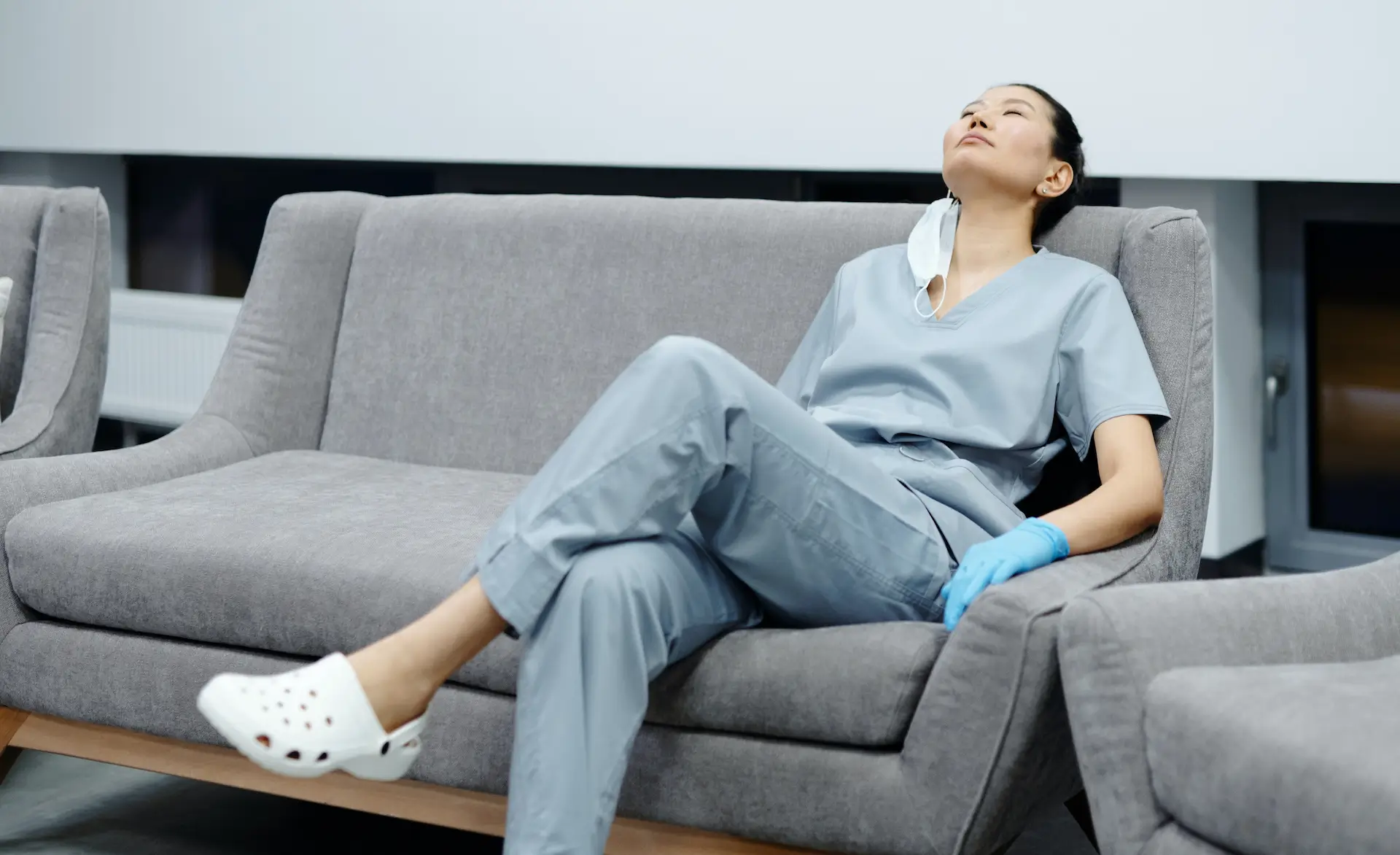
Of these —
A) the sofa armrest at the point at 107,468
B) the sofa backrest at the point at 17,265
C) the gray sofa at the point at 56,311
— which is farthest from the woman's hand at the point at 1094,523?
the sofa backrest at the point at 17,265

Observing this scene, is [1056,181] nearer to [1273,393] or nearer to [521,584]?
[521,584]

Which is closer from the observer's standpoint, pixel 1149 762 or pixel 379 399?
pixel 1149 762

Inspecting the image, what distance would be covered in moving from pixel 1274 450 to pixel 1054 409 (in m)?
1.38

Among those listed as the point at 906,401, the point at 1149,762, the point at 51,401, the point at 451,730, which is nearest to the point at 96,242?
the point at 51,401

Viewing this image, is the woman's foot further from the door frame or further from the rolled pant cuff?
the door frame

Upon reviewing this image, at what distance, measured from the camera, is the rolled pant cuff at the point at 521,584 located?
4.76 feet

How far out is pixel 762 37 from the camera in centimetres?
317

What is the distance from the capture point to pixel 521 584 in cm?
145

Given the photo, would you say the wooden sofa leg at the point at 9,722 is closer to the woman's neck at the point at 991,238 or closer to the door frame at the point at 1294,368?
the woman's neck at the point at 991,238

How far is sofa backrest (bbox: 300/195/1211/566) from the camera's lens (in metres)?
2.16

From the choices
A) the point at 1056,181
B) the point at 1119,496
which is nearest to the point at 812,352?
the point at 1056,181

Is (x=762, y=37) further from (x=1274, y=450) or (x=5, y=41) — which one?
(x=5, y=41)

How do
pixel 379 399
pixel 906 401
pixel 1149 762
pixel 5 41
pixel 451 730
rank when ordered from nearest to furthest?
1. pixel 1149 762
2. pixel 451 730
3. pixel 906 401
4. pixel 379 399
5. pixel 5 41

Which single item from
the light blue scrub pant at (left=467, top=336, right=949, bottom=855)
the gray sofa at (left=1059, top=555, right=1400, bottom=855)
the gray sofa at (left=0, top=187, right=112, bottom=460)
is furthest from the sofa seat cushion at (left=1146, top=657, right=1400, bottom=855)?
the gray sofa at (left=0, top=187, right=112, bottom=460)
